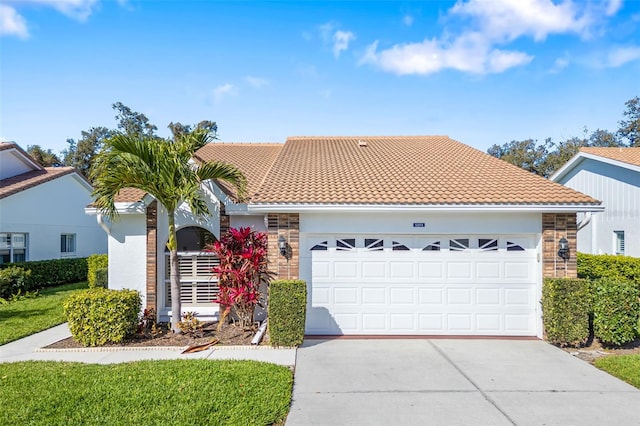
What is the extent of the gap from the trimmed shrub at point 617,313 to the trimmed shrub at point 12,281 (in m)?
18.4

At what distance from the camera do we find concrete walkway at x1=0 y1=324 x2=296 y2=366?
7.34 meters

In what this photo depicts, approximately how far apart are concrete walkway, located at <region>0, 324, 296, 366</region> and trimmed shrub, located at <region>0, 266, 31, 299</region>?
6.89m

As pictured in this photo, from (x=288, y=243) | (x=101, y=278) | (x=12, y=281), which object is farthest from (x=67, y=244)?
(x=288, y=243)

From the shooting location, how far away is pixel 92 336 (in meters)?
8.09

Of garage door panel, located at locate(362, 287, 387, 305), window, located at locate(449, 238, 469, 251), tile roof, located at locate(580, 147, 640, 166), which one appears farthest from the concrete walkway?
tile roof, located at locate(580, 147, 640, 166)

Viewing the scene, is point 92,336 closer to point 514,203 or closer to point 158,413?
point 158,413

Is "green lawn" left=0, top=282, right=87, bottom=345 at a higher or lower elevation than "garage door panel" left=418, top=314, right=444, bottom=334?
lower

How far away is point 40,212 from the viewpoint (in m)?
17.6

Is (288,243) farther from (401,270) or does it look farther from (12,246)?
(12,246)

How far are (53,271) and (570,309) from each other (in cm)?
1961

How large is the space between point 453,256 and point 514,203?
6.12ft

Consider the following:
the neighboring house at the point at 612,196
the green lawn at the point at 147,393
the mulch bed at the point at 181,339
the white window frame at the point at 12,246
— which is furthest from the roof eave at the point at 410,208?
the white window frame at the point at 12,246

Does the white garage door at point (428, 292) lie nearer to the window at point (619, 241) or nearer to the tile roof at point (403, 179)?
the tile roof at point (403, 179)

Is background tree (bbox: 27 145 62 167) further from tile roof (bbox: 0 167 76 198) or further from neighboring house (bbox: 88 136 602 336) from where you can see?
neighboring house (bbox: 88 136 602 336)
